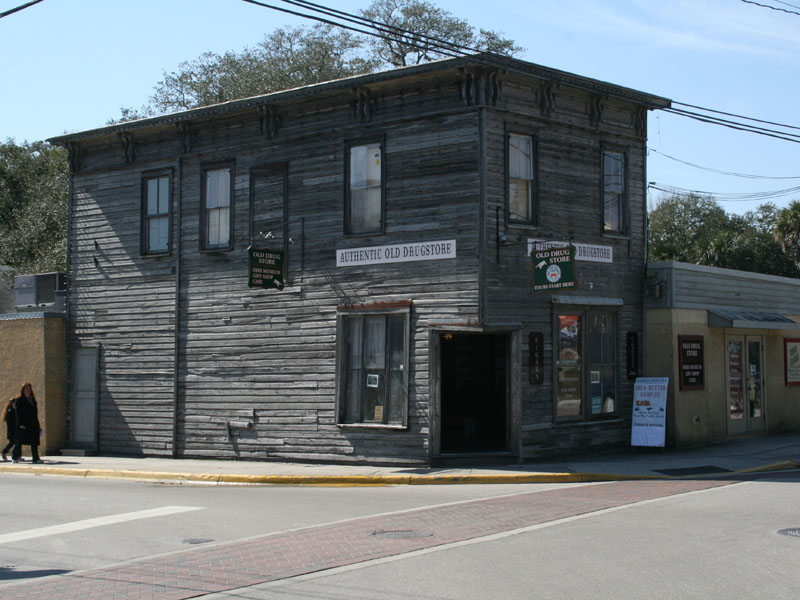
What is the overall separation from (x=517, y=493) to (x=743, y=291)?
10327 millimetres

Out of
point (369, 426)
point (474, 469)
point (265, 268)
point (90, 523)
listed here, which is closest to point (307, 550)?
point (90, 523)

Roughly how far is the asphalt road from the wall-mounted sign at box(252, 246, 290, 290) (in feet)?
14.9

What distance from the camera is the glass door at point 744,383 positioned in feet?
67.6

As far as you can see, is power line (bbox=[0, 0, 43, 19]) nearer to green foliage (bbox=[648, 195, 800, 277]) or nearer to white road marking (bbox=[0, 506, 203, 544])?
white road marking (bbox=[0, 506, 203, 544])

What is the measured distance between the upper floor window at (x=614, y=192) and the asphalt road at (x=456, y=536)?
6.05 meters

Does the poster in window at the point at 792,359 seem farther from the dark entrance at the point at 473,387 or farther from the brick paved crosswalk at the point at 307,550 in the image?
the brick paved crosswalk at the point at 307,550

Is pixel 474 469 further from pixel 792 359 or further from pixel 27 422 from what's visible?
pixel 792 359

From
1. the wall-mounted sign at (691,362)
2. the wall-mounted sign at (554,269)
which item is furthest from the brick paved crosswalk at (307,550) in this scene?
the wall-mounted sign at (691,362)

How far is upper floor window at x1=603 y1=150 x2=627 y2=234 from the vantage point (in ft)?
61.0

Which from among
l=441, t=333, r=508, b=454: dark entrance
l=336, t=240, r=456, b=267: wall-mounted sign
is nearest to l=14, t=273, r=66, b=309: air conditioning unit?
l=336, t=240, r=456, b=267: wall-mounted sign

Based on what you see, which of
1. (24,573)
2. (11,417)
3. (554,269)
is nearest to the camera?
(24,573)

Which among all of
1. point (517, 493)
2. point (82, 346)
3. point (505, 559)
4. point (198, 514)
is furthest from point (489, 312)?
point (82, 346)

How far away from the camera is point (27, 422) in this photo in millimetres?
19859

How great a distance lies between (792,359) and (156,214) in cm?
1600
